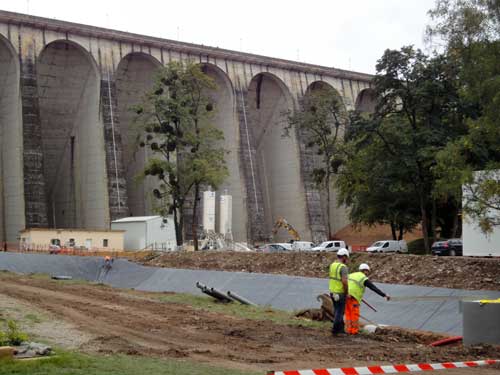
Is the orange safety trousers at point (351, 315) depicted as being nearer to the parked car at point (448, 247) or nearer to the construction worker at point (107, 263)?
the construction worker at point (107, 263)

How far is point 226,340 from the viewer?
13.6 m

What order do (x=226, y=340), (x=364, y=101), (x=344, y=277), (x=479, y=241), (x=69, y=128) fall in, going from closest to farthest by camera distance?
1. (x=226, y=340)
2. (x=344, y=277)
3. (x=479, y=241)
4. (x=69, y=128)
5. (x=364, y=101)

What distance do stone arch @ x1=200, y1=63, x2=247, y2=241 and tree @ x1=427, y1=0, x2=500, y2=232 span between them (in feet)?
134

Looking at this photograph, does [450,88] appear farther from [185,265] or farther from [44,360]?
[44,360]

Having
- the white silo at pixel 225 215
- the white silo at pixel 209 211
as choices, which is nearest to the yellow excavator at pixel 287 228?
the white silo at pixel 225 215

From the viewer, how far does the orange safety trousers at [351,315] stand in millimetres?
14477

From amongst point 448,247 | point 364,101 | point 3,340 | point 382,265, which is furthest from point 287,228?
point 3,340

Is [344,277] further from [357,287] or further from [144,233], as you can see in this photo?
[144,233]

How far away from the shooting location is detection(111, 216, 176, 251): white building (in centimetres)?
4994

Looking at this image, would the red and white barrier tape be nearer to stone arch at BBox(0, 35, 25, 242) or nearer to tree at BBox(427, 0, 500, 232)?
tree at BBox(427, 0, 500, 232)

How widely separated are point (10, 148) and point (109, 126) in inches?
294

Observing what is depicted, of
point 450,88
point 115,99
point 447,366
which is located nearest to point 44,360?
point 447,366

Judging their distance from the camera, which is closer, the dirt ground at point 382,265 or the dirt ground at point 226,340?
the dirt ground at point 226,340

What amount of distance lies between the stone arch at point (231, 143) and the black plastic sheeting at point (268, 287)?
89.5 ft
